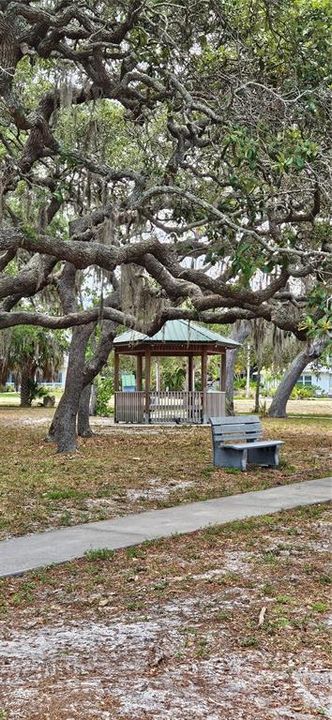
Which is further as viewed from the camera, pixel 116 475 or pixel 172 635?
pixel 116 475

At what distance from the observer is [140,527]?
7.45 m

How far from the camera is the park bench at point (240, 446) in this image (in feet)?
39.3

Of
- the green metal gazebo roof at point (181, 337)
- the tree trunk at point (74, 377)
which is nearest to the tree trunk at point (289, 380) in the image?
the green metal gazebo roof at point (181, 337)

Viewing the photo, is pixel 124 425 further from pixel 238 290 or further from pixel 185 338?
pixel 238 290

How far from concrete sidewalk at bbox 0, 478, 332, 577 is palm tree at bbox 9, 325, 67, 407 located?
24024 millimetres

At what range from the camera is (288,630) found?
173 inches

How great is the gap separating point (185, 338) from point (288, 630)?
69.9ft

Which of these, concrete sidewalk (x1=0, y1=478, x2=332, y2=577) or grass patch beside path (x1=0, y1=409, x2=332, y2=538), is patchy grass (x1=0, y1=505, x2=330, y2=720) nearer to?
concrete sidewalk (x1=0, y1=478, x2=332, y2=577)

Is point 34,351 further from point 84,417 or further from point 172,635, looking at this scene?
point 172,635

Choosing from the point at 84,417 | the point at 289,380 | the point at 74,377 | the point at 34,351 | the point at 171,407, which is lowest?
the point at 84,417

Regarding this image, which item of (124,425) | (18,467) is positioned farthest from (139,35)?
(124,425)

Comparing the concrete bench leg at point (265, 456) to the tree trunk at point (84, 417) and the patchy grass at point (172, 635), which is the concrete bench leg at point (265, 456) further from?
the tree trunk at point (84, 417)

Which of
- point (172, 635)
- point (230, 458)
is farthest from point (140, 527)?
point (230, 458)

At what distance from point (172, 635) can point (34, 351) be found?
98.3ft
